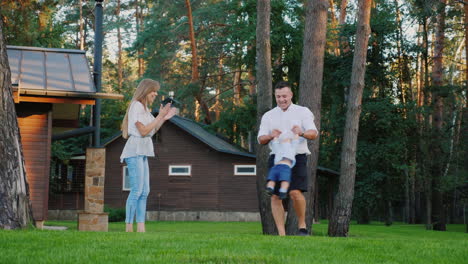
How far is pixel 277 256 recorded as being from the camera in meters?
5.02

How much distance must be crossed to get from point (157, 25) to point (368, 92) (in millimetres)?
12325

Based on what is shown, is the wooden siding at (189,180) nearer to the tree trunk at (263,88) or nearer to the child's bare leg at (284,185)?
the tree trunk at (263,88)

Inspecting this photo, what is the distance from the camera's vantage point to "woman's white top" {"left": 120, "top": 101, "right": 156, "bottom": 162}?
24.8 ft

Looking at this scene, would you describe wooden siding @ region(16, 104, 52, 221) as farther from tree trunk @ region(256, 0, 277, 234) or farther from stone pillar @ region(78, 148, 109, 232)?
tree trunk @ region(256, 0, 277, 234)

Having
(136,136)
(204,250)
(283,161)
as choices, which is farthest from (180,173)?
(204,250)

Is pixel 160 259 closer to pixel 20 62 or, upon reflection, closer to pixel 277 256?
pixel 277 256

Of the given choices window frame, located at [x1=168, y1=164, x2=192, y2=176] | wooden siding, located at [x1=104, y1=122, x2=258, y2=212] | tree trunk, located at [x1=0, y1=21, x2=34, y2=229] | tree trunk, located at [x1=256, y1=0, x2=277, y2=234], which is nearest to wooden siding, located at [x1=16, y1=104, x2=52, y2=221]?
tree trunk, located at [x1=256, y1=0, x2=277, y2=234]

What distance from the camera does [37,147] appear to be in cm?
1349

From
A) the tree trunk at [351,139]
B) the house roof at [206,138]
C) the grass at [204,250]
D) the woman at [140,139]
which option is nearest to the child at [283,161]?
the grass at [204,250]

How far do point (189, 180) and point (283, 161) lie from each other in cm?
2341

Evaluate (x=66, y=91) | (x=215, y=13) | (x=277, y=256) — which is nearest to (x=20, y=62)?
(x=66, y=91)

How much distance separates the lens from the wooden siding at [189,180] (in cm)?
2978

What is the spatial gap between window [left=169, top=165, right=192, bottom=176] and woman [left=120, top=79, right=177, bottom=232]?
74.2ft

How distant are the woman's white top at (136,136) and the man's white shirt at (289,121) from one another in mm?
1343
